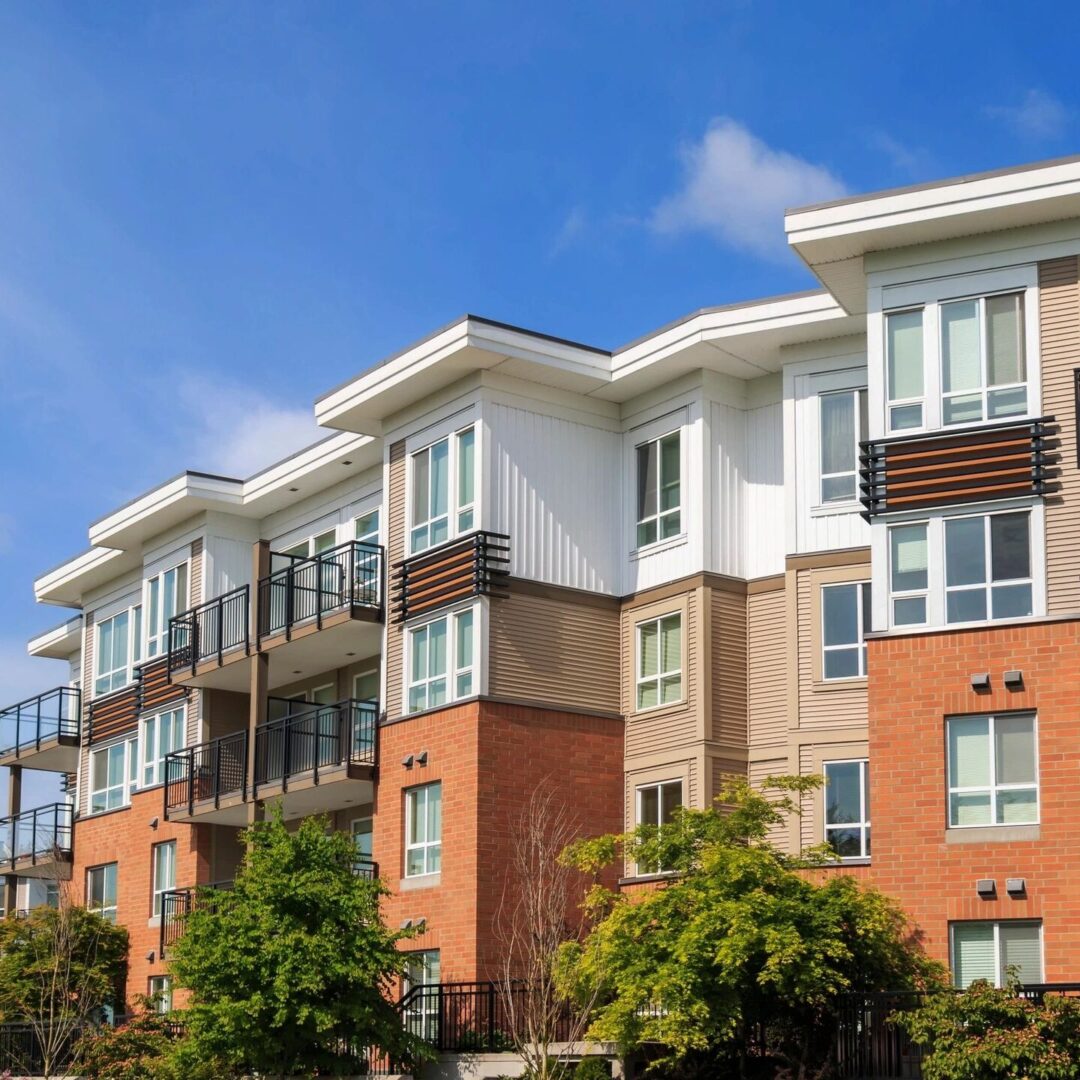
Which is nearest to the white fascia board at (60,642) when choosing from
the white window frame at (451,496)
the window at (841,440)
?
the white window frame at (451,496)

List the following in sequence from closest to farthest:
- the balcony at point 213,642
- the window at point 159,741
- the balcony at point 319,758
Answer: the balcony at point 319,758 < the balcony at point 213,642 < the window at point 159,741

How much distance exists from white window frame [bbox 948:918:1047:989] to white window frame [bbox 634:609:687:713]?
27.8 ft

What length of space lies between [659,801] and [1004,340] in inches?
423

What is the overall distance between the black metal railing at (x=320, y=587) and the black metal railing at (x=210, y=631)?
835 mm

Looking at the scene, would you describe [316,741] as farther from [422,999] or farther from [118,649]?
[118,649]

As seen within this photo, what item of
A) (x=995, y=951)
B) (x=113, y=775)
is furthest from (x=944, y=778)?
(x=113, y=775)

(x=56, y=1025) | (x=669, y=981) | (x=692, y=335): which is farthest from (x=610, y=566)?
(x=56, y=1025)

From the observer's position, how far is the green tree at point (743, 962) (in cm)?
2584

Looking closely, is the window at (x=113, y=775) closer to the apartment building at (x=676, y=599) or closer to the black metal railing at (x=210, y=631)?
the apartment building at (x=676, y=599)

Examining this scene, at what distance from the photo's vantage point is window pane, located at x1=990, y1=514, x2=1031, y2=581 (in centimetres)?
2759

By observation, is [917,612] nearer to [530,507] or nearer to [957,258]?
[957,258]

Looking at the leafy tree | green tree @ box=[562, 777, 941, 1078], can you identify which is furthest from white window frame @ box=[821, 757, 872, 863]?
the leafy tree

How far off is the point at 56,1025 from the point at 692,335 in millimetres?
19102

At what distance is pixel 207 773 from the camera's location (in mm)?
42562
